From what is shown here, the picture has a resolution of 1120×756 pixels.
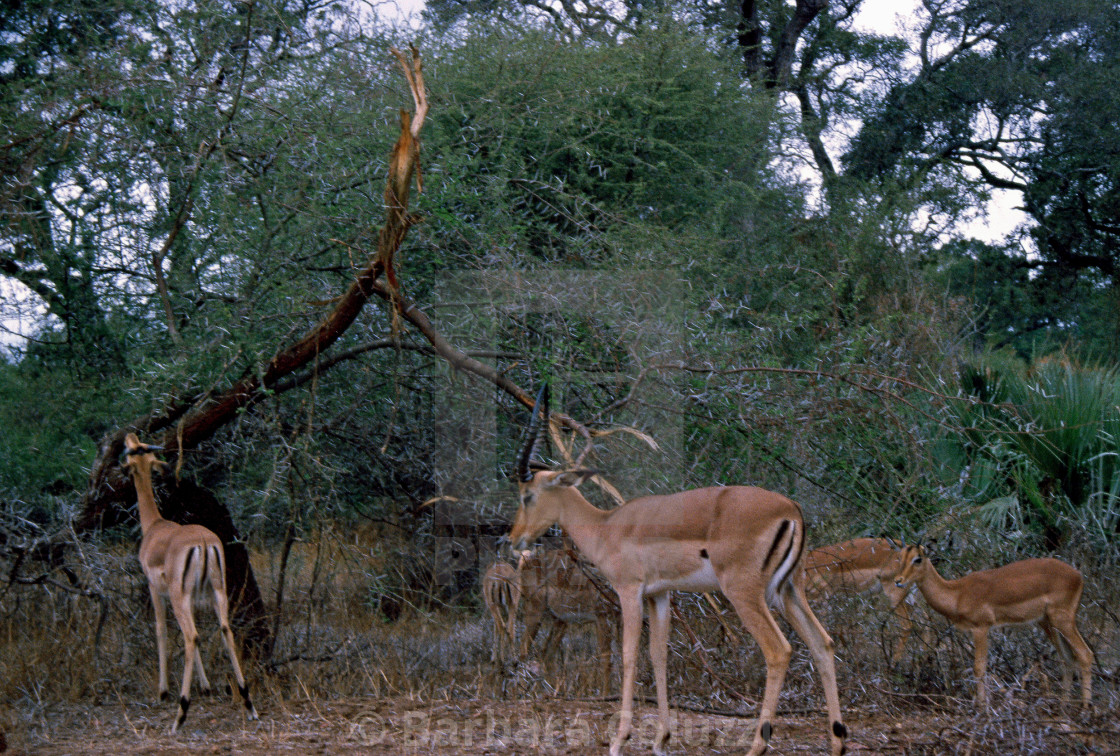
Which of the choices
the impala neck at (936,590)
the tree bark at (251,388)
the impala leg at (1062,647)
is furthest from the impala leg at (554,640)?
the impala leg at (1062,647)

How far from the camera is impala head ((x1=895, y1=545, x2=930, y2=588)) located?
6633mm

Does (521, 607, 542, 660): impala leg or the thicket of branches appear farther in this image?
(521, 607, 542, 660): impala leg

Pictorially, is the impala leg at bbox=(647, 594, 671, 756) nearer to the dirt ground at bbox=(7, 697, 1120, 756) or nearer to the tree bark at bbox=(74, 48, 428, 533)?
the dirt ground at bbox=(7, 697, 1120, 756)

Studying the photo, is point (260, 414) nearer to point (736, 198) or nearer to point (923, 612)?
point (923, 612)

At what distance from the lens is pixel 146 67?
6.95 m

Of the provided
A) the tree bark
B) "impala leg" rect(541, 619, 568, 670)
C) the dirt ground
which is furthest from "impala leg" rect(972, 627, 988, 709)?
the tree bark

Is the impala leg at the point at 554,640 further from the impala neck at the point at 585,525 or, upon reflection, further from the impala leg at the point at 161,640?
the impala leg at the point at 161,640

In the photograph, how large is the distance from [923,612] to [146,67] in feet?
21.6

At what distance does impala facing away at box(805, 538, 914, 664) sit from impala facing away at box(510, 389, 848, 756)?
1489mm

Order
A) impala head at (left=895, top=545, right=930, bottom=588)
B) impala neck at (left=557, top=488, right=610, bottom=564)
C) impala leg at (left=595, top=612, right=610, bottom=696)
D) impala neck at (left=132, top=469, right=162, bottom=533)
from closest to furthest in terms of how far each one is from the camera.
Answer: impala neck at (left=557, top=488, right=610, bottom=564)
impala neck at (left=132, top=469, right=162, bottom=533)
impala leg at (left=595, top=612, right=610, bottom=696)
impala head at (left=895, top=545, right=930, bottom=588)

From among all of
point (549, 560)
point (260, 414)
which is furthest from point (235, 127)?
point (549, 560)

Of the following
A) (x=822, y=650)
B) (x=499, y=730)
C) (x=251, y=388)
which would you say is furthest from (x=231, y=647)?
(x=822, y=650)

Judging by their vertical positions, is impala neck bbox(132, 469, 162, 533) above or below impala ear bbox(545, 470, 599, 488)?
below

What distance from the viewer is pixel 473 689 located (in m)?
6.35
